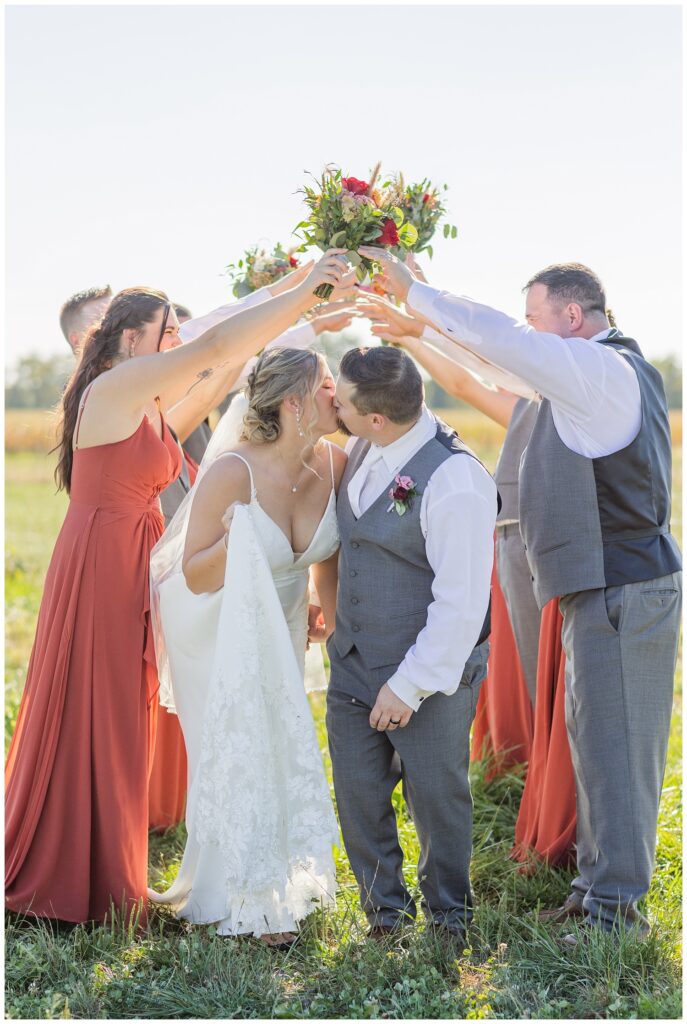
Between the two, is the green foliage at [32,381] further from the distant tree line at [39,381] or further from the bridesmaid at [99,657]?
the bridesmaid at [99,657]

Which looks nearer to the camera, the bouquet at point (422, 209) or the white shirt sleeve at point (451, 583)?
the white shirt sleeve at point (451, 583)

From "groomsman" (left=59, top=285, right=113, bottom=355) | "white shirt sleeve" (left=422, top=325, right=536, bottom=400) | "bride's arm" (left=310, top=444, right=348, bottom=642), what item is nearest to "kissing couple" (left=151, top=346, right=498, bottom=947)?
"bride's arm" (left=310, top=444, right=348, bottom=642)

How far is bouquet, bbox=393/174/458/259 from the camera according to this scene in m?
4.98

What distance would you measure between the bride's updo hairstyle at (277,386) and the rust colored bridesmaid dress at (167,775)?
1369 mm

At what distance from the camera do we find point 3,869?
450cm

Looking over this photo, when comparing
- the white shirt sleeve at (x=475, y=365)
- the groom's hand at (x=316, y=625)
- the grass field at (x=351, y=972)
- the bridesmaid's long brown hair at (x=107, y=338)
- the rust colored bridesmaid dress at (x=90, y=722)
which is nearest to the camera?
the grass field at (x=351, y=972)

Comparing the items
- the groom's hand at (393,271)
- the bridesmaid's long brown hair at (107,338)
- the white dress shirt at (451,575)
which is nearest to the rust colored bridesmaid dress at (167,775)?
the bridesmaid's long brown hair at (107,338)

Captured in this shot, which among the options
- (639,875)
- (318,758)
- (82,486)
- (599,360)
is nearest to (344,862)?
(318,758)

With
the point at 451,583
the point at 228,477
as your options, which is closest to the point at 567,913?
the point at 451,583

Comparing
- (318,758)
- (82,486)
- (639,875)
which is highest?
(82,486)

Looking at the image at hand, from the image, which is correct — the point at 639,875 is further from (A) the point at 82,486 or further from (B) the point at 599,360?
(A) the point at 82,486

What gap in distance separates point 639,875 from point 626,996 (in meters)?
0.54

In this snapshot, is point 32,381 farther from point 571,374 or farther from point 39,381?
point 571,374

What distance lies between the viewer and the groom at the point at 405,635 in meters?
4.09
